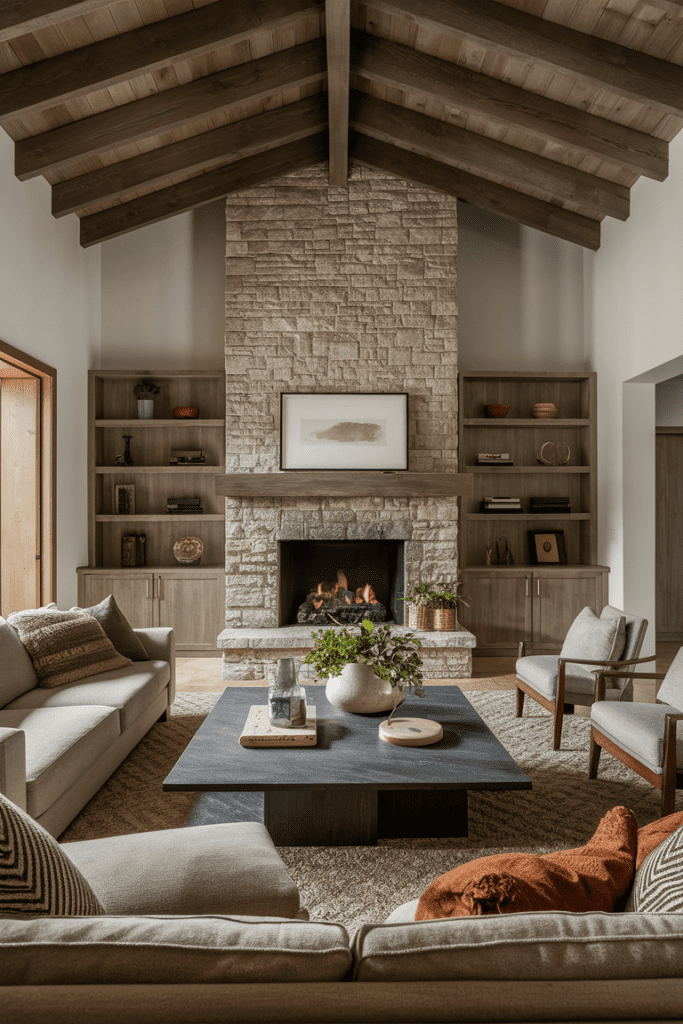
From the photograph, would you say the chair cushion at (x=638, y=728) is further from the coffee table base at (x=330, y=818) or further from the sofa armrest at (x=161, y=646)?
the sofa armrest at (x=161, y=646)

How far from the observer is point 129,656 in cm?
390

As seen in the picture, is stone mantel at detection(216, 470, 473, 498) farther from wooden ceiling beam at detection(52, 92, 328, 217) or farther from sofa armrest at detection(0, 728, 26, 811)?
sofa armrest at detection(0, 728, 26, 811)

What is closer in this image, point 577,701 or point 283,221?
point 577,701

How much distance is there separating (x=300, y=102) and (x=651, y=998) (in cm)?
549

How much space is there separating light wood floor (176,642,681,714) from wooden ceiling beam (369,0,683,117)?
357 centimetres

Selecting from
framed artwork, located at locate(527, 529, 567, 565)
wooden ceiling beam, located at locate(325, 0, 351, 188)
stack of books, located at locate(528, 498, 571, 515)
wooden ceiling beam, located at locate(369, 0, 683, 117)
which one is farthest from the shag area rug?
wooden ceiling beam, located at locate(325, 0, 351, 188)

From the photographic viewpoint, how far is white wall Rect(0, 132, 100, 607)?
4.31 m

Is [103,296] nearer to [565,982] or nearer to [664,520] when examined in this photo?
[664,520]

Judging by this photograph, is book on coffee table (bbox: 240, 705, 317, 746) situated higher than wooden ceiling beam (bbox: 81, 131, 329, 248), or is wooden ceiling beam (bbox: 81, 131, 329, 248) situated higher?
wooden ceiling beam (bbox: 81, 131, 329, 248)

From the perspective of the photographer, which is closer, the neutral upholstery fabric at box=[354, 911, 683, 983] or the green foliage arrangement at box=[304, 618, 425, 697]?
the neutral upholstery fabric at box=[354, 911, 683, 983]

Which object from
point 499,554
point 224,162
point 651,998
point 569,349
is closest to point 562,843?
point 651,998

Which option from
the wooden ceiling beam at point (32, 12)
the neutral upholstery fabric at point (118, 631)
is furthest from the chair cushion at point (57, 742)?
the wooden ceiling beam at point (32, 12)

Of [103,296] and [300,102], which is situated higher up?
[300,102]

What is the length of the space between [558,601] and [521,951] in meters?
5.15
